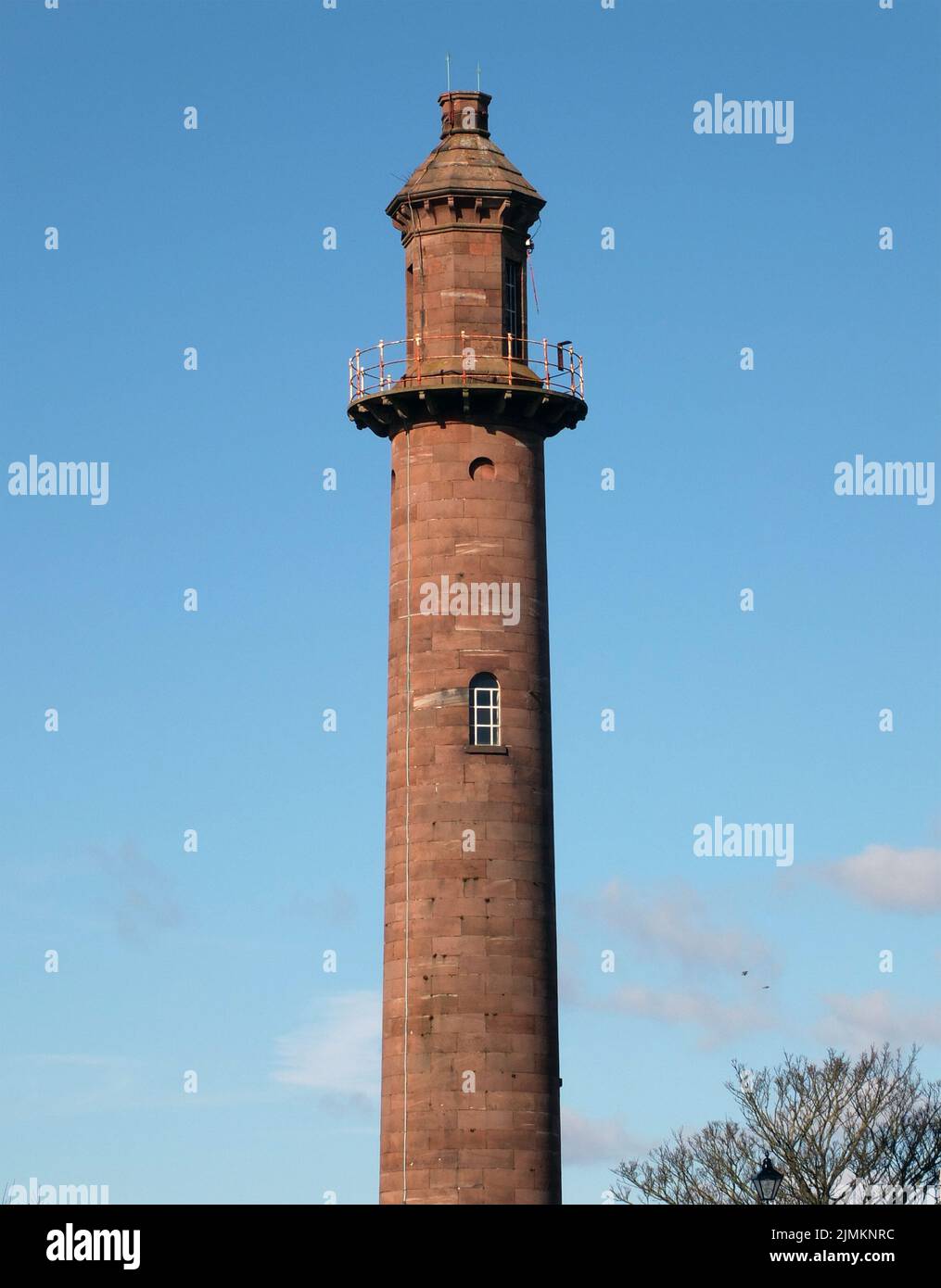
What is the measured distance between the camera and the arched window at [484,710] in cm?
5944

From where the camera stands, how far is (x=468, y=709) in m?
59.5

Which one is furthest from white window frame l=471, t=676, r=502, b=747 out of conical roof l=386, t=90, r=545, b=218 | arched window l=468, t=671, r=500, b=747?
conical roof l=386, t=90, r=545, b=218

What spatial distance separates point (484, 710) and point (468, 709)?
371 mm

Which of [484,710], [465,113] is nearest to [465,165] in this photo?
[465,113]

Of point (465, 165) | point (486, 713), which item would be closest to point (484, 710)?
point (486, 713)

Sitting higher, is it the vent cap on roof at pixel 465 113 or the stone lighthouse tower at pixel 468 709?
the vent cap on roof at pixel 465 113

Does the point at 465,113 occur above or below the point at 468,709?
above

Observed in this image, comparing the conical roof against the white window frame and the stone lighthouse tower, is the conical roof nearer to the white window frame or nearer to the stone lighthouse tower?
the stone lighthouse tower

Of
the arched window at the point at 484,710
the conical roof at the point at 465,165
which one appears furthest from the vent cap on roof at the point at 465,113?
the arched window at the point at 484,710

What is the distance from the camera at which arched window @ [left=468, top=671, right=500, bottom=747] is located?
2340 inches

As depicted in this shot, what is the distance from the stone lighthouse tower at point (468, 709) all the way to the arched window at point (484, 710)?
0.04m

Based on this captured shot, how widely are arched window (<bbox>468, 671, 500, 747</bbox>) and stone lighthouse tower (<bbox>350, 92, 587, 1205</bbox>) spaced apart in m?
0.04

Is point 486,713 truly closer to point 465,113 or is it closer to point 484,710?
point 484,710

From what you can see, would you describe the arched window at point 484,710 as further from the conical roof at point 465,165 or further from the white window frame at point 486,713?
the conical roof at point 465,165
